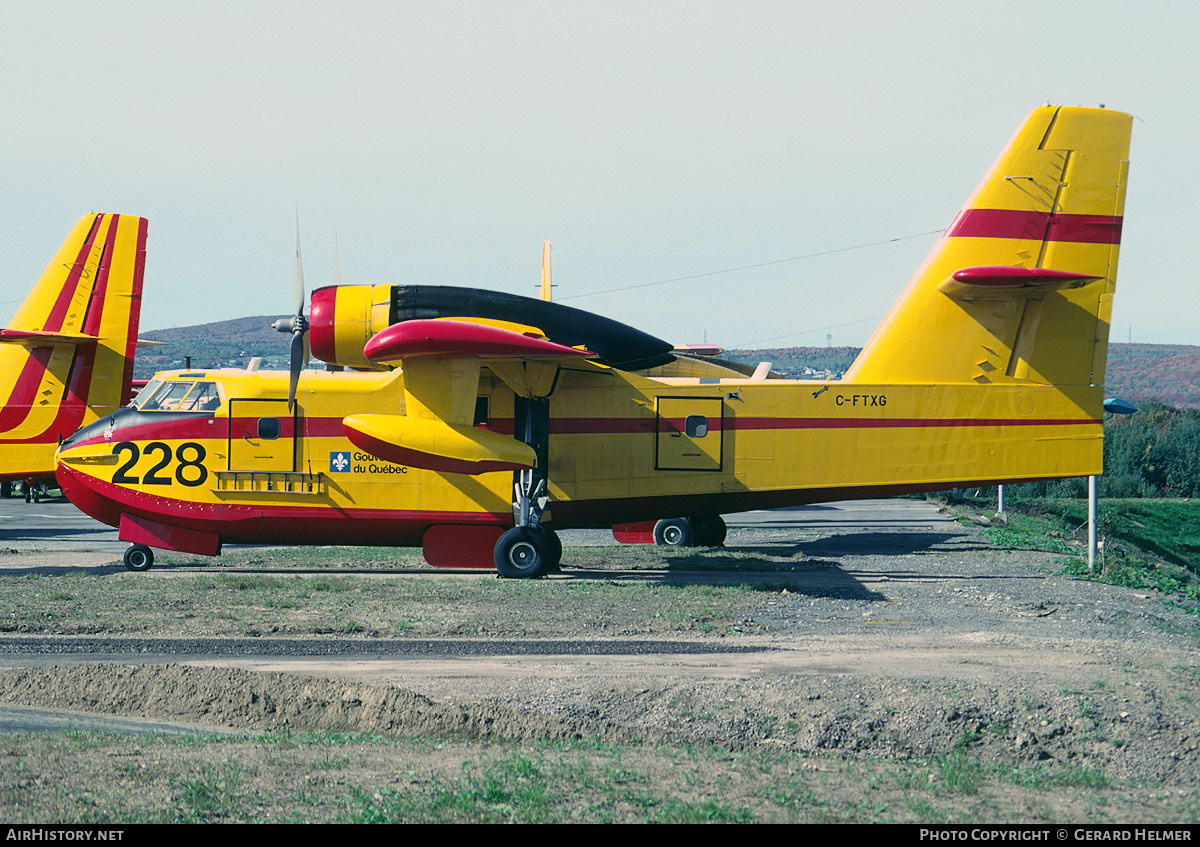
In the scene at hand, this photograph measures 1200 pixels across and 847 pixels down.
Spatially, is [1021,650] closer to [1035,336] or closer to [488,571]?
[1035,336]

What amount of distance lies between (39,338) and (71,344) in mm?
762

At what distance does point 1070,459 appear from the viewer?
64.8 feet

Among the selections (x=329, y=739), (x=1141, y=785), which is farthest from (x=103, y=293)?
(x=1141, y=785)

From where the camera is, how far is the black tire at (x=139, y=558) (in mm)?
20578

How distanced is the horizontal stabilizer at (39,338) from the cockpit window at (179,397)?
6.75m

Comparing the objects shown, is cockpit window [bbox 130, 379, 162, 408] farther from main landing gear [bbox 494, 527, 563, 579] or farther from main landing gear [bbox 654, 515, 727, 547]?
main landing gear [bbox 654, 515, 727, 547]

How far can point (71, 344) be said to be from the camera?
2614 cm

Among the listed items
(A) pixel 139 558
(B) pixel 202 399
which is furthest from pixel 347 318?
(A) pixel 139 558

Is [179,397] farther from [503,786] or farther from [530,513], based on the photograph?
[503,786]

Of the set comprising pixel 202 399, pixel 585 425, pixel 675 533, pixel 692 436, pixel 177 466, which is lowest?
pixel 675 533

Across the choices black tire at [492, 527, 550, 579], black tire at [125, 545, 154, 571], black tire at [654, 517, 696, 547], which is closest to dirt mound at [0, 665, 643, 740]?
black tire at [492, 527, 550, 579]

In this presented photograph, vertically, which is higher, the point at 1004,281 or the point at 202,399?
the point at 1004,281
